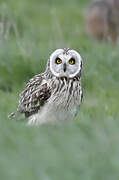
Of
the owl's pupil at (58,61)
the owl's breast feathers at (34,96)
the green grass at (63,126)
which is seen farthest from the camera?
the owl's breast feathers at (34,96)

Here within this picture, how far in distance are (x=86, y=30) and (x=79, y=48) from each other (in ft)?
18.2

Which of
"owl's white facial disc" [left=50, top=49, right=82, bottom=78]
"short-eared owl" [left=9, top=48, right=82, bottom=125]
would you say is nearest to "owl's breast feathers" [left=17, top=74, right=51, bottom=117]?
"short-eared owl" [left=9, top=48, right=82, bottom=125]

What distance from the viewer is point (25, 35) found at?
44.5ft

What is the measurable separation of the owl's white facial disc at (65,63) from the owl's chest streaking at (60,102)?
0.27 feet

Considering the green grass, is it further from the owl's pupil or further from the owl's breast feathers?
the owl's pupil

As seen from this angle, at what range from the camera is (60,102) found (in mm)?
6938

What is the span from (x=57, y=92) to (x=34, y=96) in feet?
1.05

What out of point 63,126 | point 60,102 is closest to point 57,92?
point 60,102

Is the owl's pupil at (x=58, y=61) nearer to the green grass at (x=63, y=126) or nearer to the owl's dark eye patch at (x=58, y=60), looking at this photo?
the owl's dark eye patch at (x=58, y=60)

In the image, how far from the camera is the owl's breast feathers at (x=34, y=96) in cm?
718

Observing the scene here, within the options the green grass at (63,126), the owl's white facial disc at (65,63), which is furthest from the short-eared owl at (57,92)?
the green grass at (63,126)

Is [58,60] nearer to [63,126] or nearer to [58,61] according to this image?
[58,61]

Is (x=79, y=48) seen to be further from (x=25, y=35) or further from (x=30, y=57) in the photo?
(x=25, y=35)

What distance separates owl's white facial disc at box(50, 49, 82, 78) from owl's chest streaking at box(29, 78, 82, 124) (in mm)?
82
